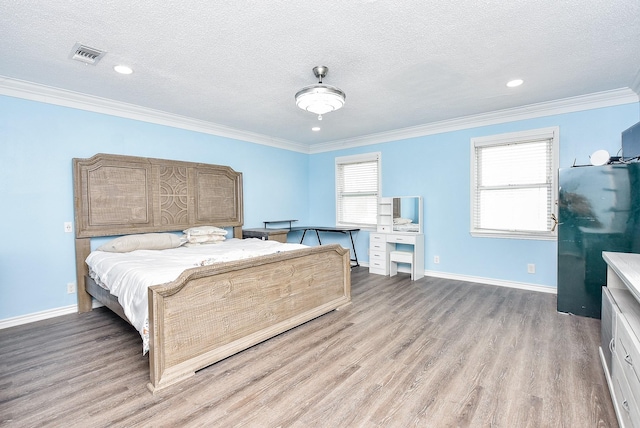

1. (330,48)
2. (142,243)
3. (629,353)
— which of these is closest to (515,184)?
(629,353)

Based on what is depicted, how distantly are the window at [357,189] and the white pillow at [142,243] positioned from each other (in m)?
3.16

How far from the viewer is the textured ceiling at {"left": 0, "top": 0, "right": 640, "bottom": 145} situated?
1.96 metres

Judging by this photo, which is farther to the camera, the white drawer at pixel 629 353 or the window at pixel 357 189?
the window at pixel 357 189

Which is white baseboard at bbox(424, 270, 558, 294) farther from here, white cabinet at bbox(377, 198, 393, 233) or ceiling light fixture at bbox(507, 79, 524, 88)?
ceiling light fixture at bbox(507, 79, 524, 88)

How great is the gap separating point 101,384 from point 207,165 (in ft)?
10.2

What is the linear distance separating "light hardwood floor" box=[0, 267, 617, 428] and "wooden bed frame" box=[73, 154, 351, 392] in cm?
18

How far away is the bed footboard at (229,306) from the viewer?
202 centimetres

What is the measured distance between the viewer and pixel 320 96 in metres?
2.54

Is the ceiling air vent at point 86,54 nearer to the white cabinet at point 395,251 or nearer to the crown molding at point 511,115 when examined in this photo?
the crown molding at point 511,115

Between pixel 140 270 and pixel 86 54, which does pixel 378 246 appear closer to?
pixel 140 270

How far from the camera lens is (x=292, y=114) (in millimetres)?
4180

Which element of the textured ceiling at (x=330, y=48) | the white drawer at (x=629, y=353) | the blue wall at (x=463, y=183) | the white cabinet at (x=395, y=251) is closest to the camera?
the white drawer at (x=629, y=353)

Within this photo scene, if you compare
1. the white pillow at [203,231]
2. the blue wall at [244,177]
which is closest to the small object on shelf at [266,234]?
the blue wall at [244,177]

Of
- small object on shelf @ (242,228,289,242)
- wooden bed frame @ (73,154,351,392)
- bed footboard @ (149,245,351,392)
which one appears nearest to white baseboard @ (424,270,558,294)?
wooden bed frame @ (73,154,351,392)
